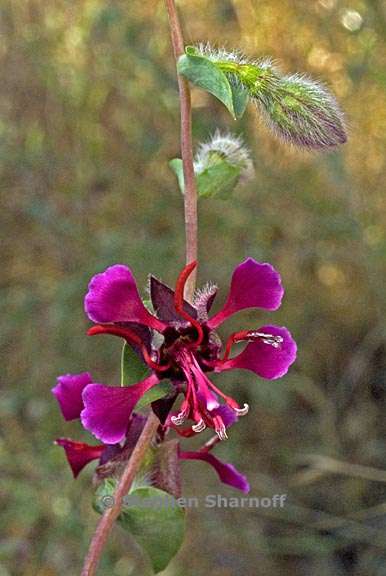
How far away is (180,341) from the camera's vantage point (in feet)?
2.22

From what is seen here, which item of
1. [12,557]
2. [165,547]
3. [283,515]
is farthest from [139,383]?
[283,515]

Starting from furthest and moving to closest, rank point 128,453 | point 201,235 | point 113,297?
point 201,235 → point 128,453 → point 113,297

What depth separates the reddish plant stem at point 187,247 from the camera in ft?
2.20

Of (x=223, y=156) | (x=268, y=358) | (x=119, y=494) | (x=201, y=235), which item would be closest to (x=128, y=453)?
(x=119, y=494)

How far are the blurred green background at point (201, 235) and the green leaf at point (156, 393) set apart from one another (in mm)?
1025

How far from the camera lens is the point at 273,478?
1.90m

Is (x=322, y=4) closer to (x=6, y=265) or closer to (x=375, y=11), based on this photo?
(x=375, y=11)

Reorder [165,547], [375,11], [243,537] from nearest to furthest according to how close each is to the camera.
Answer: [165,547] → [375,11] → [243,537]

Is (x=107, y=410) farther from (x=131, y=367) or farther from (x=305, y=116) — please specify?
(x=305, y=116)

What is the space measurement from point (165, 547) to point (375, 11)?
1.12 meters

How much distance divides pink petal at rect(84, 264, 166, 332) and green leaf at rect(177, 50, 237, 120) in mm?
134

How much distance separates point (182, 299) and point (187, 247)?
44 millimetres

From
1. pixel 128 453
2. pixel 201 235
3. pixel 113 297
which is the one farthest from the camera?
pixel 201 235

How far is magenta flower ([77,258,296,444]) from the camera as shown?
2.07 ft
